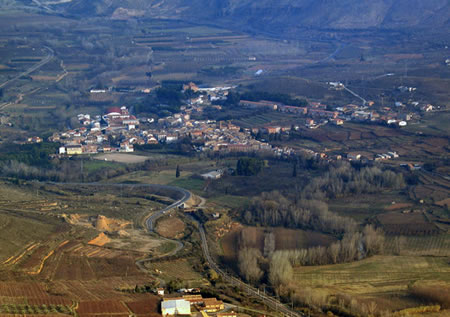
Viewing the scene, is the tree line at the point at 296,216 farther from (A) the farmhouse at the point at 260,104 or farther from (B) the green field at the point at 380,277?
(A) the farmhouse at the point at 260,104

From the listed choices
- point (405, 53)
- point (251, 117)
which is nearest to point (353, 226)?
point (251, 117)

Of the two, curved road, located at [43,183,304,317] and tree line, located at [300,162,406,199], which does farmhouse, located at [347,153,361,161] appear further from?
curved road, located at [43,183,304,317]

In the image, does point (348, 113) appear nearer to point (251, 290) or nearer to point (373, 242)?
point (373, 242)

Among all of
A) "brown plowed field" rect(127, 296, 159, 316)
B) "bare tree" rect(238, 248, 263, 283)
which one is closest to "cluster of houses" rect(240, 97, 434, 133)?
"bare tree" rect(238, 248, 263, 283)

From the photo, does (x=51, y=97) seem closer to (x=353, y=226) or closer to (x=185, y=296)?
(x=353, y=226)

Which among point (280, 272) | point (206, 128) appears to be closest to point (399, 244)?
point (280, 272)
